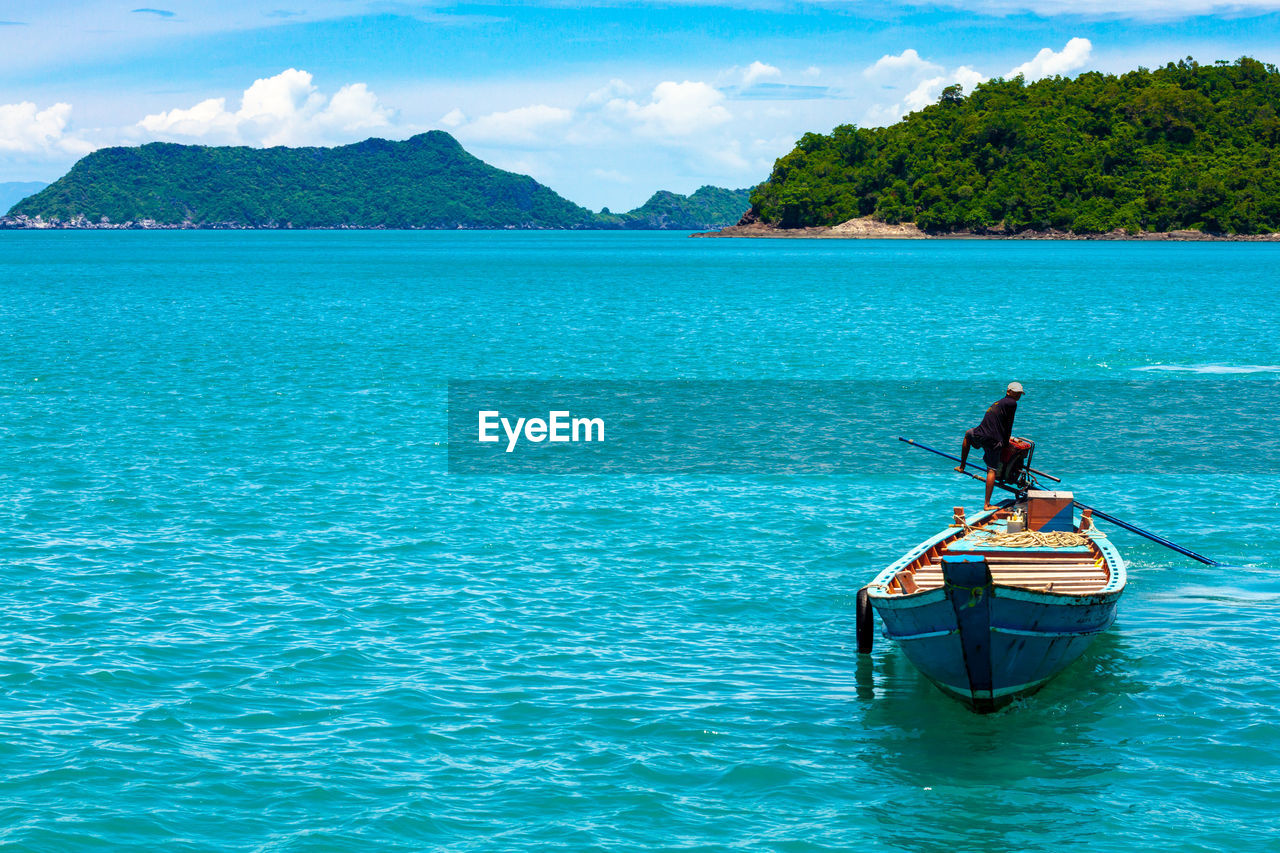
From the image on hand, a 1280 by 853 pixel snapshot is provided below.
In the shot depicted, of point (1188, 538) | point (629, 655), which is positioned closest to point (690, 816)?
point (629, 655)

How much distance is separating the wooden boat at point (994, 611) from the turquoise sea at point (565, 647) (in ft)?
2.37

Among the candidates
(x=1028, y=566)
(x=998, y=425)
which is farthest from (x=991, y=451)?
(x=1028, y=566)

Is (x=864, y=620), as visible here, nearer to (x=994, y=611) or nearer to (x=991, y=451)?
(x=994, y=611)

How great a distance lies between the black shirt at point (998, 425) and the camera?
23609mm

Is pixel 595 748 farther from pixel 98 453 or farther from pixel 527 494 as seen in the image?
pixel 98 453

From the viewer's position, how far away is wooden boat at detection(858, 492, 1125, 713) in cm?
1583

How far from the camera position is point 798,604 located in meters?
22.4

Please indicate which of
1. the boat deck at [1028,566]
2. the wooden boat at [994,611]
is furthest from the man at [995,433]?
the wooden boat at [994,611]

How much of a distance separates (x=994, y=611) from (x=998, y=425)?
8.43m

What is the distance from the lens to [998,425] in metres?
23.7

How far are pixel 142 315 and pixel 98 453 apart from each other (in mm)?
58837

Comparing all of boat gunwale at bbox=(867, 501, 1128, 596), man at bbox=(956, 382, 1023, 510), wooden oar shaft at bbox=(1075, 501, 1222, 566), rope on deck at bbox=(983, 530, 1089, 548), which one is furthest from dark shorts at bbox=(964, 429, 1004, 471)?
rope on deck at bbox=(983, 530, 1089, 548)
